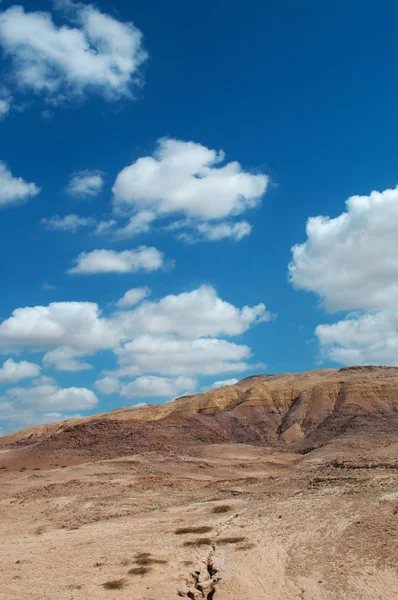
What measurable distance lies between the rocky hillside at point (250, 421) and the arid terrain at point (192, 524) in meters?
1.19

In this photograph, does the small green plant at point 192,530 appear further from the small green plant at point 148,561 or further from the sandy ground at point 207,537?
the small green plant at point 148,561

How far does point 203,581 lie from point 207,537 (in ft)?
18.5

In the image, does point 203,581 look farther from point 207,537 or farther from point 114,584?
point 207,537

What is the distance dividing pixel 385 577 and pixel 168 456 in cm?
4413

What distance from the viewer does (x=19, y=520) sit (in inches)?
1235

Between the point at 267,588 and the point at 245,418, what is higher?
the point at 245,418

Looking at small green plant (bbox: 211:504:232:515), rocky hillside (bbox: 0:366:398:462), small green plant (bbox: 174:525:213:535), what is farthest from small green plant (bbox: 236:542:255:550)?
rocky hillside (bbox: 0:366:398:462)

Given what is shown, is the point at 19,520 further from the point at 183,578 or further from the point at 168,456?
the point at 168,456

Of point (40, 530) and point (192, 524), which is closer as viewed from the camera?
point (192, 524)

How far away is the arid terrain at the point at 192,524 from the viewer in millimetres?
18312

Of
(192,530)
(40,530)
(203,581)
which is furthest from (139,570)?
(40,530)

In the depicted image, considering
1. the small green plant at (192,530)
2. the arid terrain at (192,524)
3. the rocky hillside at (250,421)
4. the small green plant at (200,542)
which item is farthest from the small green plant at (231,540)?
the rocky hillside at (250,421)

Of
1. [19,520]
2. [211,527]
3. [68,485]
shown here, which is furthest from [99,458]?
[211,527]

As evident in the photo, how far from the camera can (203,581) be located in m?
18.8
